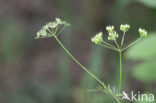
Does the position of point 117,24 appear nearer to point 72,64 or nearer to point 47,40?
point 72,64

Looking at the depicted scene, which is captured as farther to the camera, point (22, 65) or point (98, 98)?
point (22, 65)

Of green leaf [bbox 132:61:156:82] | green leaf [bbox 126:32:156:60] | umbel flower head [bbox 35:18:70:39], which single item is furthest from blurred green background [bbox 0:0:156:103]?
umbel flower head [bbox 35:18:70:39]

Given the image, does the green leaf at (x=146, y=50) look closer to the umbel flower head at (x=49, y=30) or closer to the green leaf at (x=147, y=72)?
the green leaf at (x=147, y=72)

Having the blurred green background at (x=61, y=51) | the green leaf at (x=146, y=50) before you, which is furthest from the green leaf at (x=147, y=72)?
the blurred green background at (x=61, y=51)

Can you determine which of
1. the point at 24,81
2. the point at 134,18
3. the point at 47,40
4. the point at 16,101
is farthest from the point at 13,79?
the point at 134,18

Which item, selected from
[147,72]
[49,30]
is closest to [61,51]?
[147,72]

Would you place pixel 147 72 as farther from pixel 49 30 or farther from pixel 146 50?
pixel 49 30

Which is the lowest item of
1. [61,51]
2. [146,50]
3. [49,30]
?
[49,30]

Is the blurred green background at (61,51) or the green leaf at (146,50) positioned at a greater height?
the blurred green background at (61,51)
